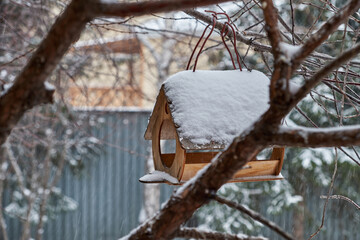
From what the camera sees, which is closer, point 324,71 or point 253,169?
point 324,71

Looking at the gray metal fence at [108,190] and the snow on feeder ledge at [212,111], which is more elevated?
the snow on feeder ledge at [212,111]

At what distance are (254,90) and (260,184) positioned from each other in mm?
3848

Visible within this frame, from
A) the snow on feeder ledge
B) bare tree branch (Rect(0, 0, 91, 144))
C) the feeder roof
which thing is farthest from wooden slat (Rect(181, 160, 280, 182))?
bare tree branch (Rect(0, 0, 91, 144))

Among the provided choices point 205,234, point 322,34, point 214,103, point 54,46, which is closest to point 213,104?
point 214,103

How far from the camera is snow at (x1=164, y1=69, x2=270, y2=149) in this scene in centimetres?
145

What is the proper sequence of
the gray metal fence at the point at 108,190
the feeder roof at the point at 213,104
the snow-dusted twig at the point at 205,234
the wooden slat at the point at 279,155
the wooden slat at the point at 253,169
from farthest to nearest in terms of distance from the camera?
the gray metal fence at the point at 108,190 < the wooden slat at the point at 279,155 < the wooden slat at the point at 253,169 < the feeder roof at the point at 213,104 < the snow-dusted twig at the point at 205,234

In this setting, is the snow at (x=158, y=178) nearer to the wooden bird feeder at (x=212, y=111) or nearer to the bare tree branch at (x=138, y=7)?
the wooden bird feeder at (x=212, y=111)

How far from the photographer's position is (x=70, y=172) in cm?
573

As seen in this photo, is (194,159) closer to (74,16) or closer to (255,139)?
(255,139)

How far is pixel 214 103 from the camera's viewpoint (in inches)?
60.7

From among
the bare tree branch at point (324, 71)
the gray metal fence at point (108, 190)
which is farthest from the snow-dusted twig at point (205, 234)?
the gray metal fence at point (108, 190)

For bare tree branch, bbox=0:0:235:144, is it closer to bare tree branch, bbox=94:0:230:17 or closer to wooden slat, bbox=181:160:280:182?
bare tree branch, bbox=94:0:230:17

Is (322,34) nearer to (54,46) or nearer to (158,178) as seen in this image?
(54,46)

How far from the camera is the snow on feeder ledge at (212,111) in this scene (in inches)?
57.3
